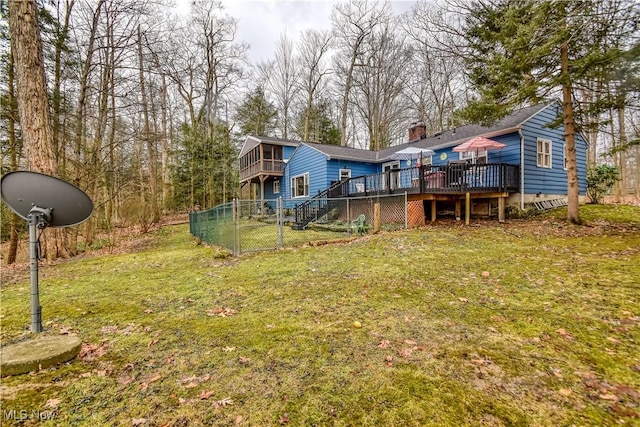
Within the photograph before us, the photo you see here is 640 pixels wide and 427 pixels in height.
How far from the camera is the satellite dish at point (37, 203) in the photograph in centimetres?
260

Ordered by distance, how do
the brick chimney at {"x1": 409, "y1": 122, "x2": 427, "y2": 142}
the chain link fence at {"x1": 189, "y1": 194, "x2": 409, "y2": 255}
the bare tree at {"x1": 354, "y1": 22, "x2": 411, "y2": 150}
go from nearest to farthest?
the chain link fence at {"x1": 189, "y1": 194, "x2": 409, "y2": 255} → the brick chimney at {"x1": 409, "y1": 122, "x2": 427, "y2": 142} → the bare tree at {"x1": 354, "y1": 22, "x2": 411, "y2": 150}

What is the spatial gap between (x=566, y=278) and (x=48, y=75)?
15.6 meters

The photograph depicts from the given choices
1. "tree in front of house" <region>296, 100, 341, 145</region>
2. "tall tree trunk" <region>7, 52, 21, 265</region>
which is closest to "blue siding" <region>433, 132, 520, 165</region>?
"tree in front of house" <region>296, 100, 341, 145</region>

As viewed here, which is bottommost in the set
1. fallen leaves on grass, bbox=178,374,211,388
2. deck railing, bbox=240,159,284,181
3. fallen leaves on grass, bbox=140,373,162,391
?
fallen leaves on grass, bbox=178,374,211,388

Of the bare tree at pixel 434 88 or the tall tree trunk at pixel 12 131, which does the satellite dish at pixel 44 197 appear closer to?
the tall tree trunk at pixel 12 131

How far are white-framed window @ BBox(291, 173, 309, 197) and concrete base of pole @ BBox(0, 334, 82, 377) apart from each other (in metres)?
15.7

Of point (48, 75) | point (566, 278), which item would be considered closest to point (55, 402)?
point (566, 278)

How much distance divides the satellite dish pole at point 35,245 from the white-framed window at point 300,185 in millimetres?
15510

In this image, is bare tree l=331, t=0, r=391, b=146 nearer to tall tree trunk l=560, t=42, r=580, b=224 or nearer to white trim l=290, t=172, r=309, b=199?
white trim l=290, t=172, r=309, b=199

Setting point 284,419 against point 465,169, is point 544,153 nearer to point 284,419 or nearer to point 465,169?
point 465,169

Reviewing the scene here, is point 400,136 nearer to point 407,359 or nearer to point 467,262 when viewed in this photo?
point 467,262

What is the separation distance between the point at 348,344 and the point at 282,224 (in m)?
5.99

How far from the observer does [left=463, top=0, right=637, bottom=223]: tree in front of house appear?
621 cm

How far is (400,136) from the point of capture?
1152 inches
